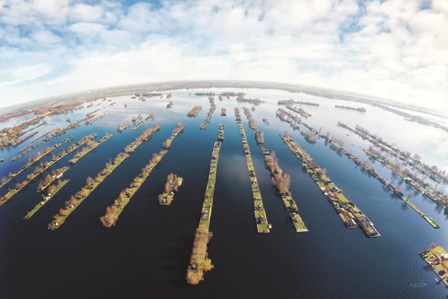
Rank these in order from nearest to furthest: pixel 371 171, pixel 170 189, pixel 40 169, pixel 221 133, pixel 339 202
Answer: pixel 339 202
pixel 170 189
pixel 40 169
pixel 371 171
pixel 221 133

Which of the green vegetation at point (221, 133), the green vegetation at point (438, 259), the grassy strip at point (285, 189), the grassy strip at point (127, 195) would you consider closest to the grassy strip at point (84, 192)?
→ the grassy strip at point (127, 195)

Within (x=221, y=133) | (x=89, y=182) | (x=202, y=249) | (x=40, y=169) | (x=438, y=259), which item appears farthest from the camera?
(x=221, y=133)

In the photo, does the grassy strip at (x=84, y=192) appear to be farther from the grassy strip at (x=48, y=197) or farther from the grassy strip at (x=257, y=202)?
the grassy strip at (x=257, y=202)

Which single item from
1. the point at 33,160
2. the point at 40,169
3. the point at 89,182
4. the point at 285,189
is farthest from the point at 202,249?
the point at 33,160

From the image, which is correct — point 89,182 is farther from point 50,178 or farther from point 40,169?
point 40,169

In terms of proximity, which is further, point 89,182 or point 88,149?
point 88,149

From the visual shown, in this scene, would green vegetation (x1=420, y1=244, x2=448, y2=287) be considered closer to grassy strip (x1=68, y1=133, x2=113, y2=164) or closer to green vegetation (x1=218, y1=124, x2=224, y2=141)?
green vegetation (x1=218, y1=124, x2=224, y2=141)

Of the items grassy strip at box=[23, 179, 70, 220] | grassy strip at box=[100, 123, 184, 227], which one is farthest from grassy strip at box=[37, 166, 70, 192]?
grassy strip at box=[100, 123, 184, 227]
